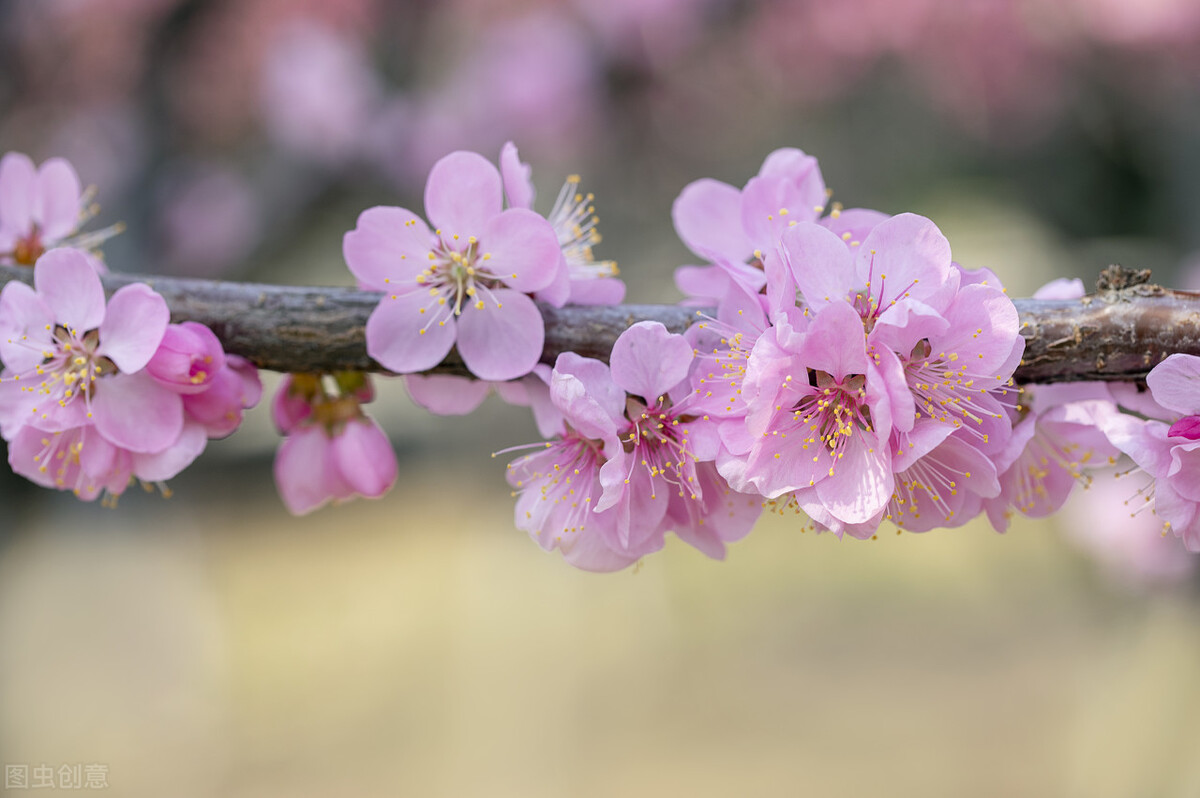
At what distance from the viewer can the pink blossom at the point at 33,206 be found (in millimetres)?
962

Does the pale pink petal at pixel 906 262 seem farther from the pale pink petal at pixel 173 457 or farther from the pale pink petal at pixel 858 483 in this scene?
the pale pink petal at pixel 173 457

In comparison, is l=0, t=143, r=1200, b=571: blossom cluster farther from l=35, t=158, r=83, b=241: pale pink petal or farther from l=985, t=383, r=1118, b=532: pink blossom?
l=35, t=158, r=83, b=241: pale pink petal

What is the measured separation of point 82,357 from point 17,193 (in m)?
0.31

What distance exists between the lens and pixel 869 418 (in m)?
0.70

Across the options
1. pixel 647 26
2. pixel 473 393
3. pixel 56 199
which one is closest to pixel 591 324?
pixel 473 393

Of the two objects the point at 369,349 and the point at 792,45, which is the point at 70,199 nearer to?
the point at 369,349

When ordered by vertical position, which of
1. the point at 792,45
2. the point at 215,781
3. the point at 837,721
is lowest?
the point at 837,721

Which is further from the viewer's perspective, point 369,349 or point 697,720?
point 697,720

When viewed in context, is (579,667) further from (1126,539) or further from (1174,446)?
(1174,446)

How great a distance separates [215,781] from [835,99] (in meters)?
4.68

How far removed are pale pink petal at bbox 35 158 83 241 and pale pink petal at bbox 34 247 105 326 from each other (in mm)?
232

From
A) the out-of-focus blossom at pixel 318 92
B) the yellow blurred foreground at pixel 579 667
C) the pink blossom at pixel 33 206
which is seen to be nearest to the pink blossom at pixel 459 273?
the pink blossom at pixel 33 206

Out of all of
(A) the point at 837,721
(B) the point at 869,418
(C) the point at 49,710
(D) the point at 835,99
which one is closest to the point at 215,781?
(C) the point at 49,710

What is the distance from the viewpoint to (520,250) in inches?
31.4
